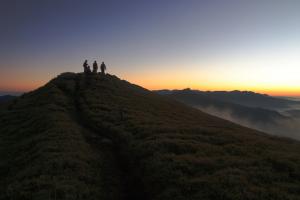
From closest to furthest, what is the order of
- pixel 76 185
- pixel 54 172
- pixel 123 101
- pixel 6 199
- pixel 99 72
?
1. pixel 6 199
2. pixel 76 185
3. pixel 54 172
4. pixel 123 101
5. pixel 99 72

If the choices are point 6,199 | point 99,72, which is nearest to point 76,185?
point 6,199

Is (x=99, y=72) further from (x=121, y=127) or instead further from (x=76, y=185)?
(x=76, y=185)

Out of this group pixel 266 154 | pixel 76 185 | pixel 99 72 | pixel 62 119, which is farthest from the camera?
pixel 99 72

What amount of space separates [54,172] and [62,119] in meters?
19.2

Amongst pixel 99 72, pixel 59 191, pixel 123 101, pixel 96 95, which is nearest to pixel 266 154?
pixel 59 191

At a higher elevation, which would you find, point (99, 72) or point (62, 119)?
point (99, 72)

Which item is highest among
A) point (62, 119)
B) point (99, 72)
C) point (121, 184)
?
point (99, 72)

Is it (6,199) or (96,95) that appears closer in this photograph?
(6,199)

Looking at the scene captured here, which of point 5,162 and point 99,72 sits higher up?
point 99,72

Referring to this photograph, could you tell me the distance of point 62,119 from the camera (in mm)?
37594

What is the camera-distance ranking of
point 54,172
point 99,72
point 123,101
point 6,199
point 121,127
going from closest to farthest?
1. point 6,199
2. point 54,172
3. point 121,127
4. point 123,101
5. point 99,72

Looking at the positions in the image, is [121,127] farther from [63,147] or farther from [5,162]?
[5,162]

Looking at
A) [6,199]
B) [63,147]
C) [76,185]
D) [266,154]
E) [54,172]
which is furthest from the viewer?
[63,147]

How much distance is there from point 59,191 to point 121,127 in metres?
18.5
